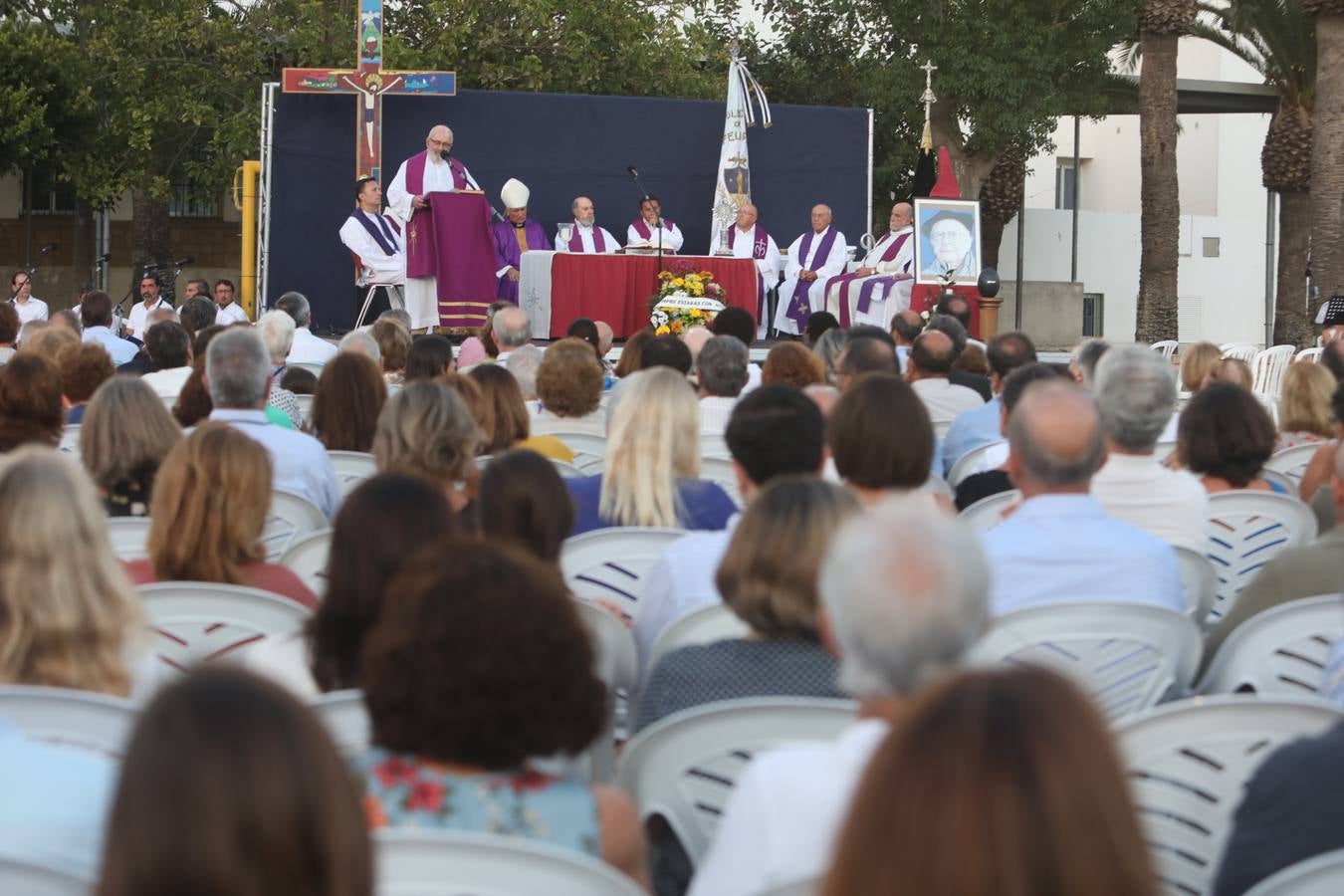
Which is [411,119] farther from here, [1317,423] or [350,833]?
[350,833]

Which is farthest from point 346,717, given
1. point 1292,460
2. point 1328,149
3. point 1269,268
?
point 1269,268

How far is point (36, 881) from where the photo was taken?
6.76 ft

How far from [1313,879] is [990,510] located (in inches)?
119

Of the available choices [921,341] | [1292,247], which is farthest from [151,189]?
[921,341]

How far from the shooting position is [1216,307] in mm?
34156

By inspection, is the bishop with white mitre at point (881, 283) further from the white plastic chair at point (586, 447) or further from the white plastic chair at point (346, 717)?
the white plastic chair at point (346, 717)

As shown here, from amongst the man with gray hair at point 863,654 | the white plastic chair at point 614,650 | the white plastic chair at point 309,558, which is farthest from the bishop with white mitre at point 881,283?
the man with gray hair at point 863,654

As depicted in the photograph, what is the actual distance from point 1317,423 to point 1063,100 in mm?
18683

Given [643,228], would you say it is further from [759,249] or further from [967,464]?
[967,464]

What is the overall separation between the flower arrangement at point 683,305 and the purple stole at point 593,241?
2.83 metres

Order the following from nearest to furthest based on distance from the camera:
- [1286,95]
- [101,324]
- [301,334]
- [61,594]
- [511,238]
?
[61,594], [301,334], [101,324], [511,238], [1286,95]

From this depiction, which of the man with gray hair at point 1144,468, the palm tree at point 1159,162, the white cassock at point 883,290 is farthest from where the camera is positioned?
the palm tree at point 1159,162

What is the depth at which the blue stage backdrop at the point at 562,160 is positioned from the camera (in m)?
18.9

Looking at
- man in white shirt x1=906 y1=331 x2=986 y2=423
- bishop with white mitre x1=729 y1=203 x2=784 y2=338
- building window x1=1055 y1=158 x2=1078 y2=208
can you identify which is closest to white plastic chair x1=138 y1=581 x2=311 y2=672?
man in white shirt x1=906 y1=331 x2=986 y2=423
